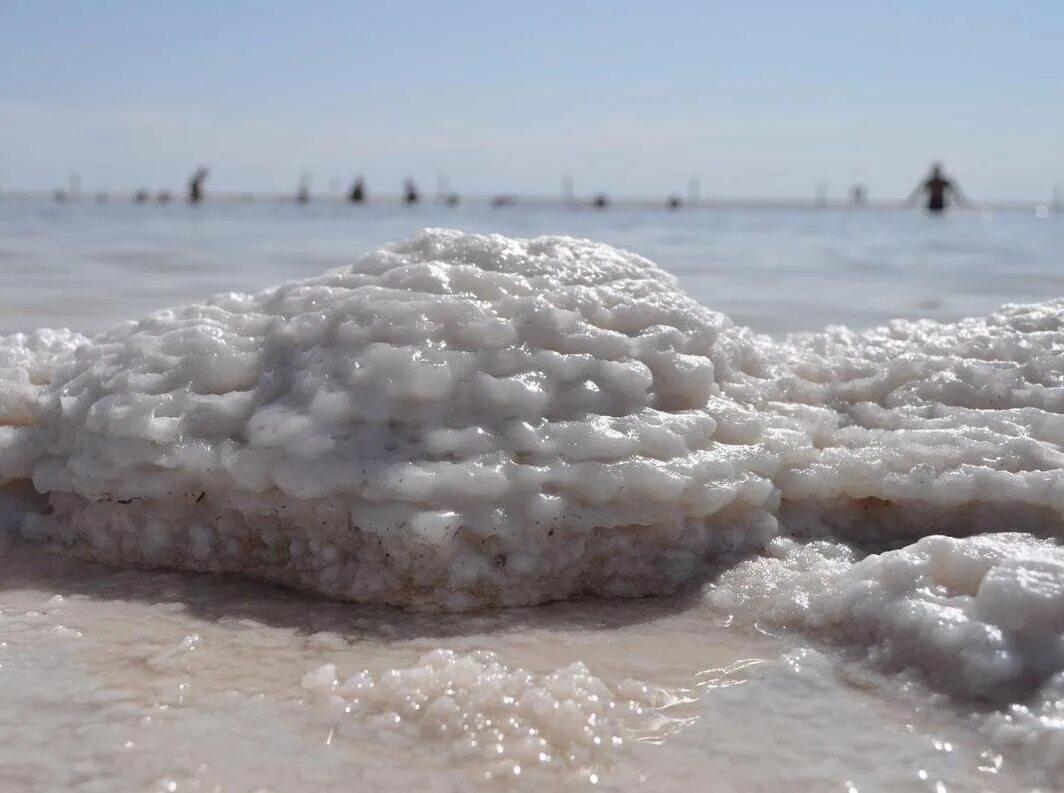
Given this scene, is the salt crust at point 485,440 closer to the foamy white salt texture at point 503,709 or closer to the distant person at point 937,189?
the foamy white salt texture at point 503,709

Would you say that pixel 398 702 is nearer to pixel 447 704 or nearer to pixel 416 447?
pixel 447 704

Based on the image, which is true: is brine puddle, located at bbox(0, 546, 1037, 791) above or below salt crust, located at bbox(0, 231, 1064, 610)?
below

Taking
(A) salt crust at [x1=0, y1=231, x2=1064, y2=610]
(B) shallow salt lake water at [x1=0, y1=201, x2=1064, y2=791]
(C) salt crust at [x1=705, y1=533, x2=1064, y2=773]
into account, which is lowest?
(B) shallow salt lake water at [x1=0, y1=201, x2=1064, y2=791]

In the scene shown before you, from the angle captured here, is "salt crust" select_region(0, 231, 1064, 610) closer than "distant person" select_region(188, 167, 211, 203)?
Yes

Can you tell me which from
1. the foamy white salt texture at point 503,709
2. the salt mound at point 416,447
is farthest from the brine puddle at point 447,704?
the salt mound at point 416,447

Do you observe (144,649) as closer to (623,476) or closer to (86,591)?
(86,591)

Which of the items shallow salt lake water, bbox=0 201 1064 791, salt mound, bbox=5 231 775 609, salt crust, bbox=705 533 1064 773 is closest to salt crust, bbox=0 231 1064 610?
salt mound, bbox=5 231 775 609

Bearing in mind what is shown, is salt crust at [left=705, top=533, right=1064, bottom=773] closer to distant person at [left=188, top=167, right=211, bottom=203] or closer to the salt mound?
the salt mound
